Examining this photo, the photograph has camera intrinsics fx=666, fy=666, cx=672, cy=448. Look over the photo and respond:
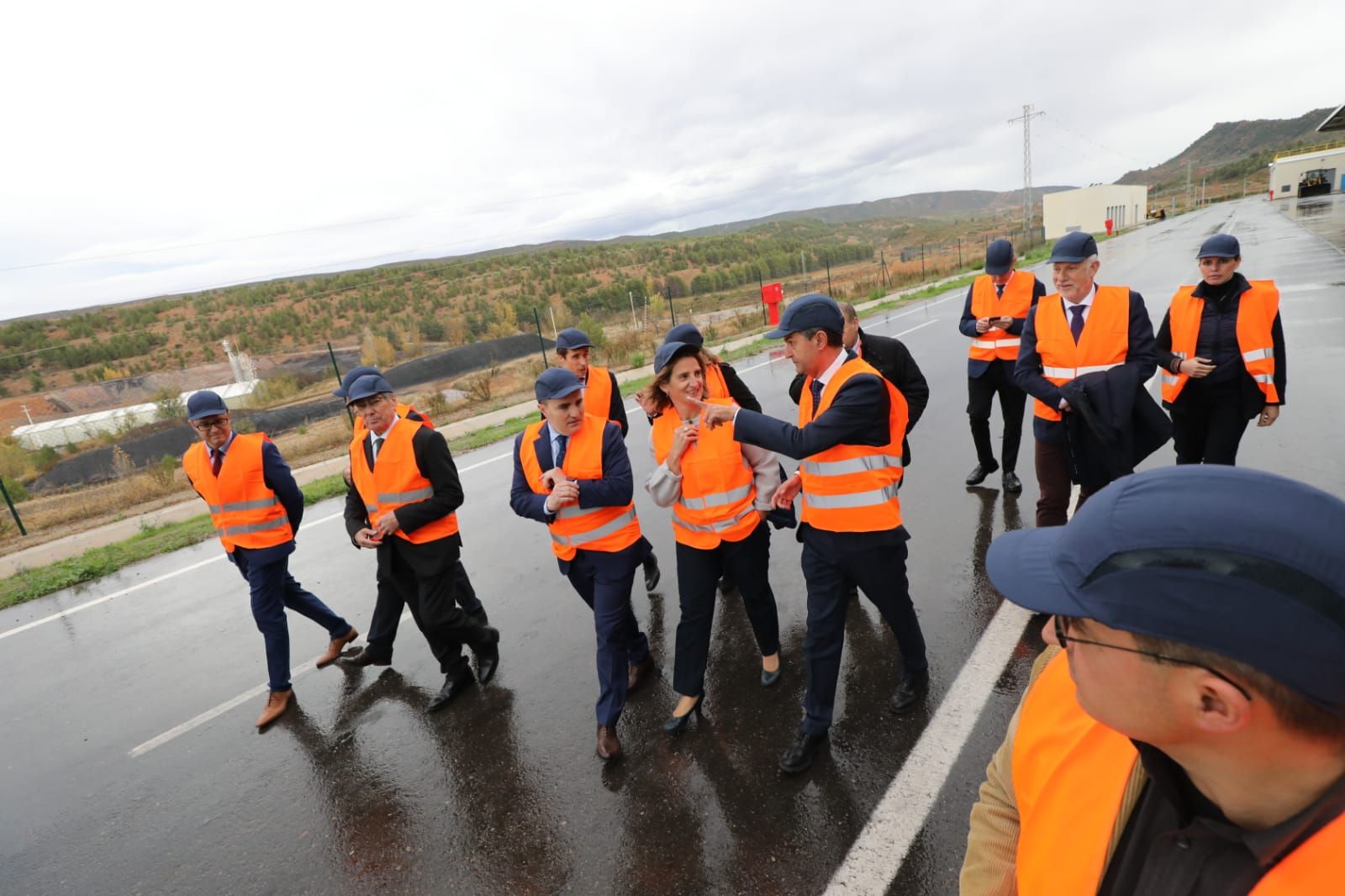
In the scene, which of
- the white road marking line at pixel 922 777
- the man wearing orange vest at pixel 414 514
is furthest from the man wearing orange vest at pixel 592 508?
the white road marking line at pixel 922 777

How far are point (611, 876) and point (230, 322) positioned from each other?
46.2 meters

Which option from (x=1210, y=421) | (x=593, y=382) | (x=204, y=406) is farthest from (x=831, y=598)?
(x=204, y=406)

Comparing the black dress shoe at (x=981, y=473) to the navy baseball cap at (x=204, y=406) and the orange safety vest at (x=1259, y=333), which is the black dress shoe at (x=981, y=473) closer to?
the orange safety vest at (x=1259, y=333)

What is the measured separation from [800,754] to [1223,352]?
3741mm

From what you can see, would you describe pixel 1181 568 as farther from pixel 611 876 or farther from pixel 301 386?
pixel 301 386

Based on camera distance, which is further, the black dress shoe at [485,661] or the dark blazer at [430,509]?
the black dress shoe at [485,661]

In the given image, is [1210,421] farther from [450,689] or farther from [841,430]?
[450,689]

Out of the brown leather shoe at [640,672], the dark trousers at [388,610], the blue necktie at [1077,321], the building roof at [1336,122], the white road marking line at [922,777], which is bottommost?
the white road marking line at [922,777]

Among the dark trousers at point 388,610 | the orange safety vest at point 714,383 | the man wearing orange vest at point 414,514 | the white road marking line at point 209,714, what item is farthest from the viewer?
the dark trousers at point 388,610

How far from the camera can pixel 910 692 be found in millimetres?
3547

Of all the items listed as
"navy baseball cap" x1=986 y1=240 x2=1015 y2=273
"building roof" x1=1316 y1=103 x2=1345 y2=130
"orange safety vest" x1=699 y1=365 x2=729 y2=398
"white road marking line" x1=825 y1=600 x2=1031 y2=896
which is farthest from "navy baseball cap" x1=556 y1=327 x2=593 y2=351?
"building roof" x1=1316 y1=103 x2=1345 y2=130

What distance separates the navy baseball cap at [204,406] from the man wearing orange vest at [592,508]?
85.3 inches

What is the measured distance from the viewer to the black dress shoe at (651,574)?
5488 millimetres

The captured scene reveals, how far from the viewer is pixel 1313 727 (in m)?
0.86
